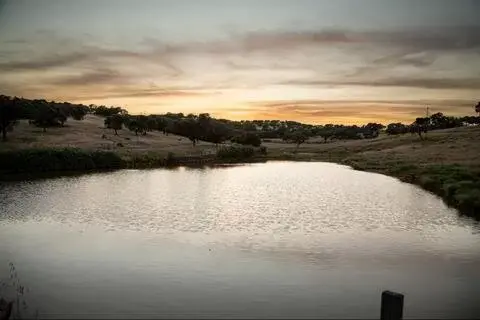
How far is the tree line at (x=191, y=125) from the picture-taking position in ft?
183

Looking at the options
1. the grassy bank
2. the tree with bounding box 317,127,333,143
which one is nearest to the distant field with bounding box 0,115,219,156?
the grassy bank

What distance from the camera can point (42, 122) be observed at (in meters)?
81.4

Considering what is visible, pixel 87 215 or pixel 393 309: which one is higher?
pixel 393 309

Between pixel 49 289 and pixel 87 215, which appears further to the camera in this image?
pixel 87 215

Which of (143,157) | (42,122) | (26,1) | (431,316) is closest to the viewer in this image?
(431,316)

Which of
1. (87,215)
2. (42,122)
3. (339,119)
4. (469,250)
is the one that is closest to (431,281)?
(469,250)

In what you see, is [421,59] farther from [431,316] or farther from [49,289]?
[49,289]

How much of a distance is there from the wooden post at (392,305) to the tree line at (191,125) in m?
33.5

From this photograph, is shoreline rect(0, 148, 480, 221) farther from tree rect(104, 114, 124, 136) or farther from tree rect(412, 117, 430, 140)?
tree rect(104, 114, 124, 136)

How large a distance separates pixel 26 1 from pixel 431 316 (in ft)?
77.1

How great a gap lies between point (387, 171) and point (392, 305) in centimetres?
5166

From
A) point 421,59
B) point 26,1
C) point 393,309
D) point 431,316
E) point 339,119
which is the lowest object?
point 431,316

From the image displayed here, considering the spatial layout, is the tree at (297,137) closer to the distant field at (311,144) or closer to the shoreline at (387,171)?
the distant field at (311,144)

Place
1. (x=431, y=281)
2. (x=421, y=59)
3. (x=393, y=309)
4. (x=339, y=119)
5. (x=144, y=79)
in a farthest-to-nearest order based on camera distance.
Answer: (x=144, y=79) < (x=339, y=119) < (x=421, y=59) < (x=431, y=281) < (x=393, y=309)
